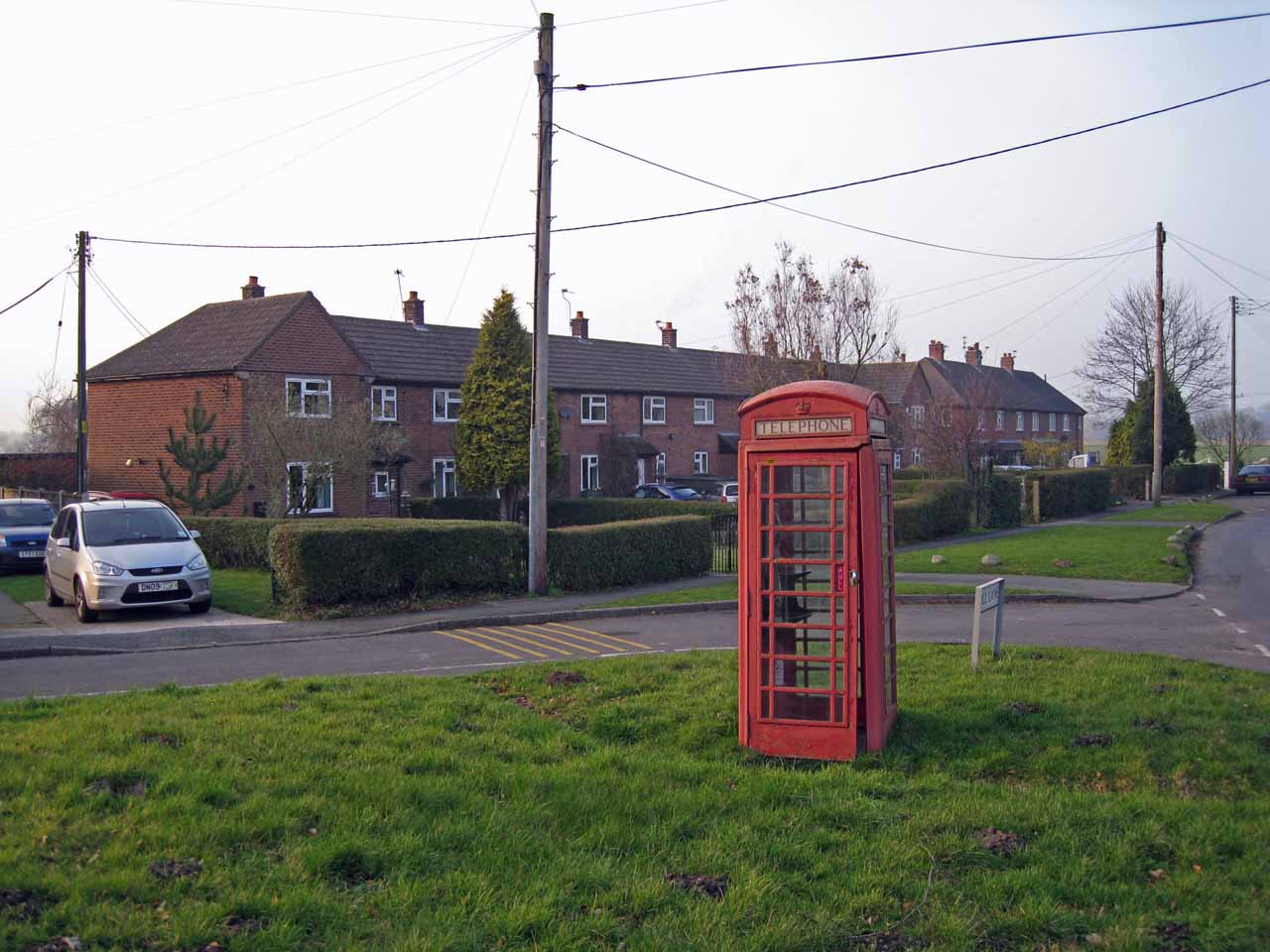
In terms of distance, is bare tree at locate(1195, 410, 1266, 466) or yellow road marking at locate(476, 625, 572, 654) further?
bare tree at locate(1195, 410, 1266, 466)

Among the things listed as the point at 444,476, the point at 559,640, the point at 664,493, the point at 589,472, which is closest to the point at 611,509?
the point at 664,493

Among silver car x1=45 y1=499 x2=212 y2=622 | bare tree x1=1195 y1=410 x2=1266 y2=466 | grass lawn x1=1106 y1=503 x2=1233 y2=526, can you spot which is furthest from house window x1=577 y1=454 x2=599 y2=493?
bare tree x1=1195 y1=410 x2=1266 y2=466

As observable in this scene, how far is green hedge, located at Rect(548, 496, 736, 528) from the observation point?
32.6 meters

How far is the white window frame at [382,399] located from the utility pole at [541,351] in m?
21.6

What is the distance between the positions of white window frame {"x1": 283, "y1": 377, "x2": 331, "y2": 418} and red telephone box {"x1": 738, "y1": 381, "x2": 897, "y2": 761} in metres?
22.2

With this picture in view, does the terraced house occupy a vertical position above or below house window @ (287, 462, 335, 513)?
above

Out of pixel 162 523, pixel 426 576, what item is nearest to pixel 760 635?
pixel 426 576

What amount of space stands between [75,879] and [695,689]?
5.49 metres

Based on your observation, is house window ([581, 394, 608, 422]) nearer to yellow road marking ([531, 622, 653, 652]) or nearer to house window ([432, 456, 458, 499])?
house window ([432, 456, 458, 499])

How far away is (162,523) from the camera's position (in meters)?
17.2

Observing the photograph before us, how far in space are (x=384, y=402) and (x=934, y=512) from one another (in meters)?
20.6

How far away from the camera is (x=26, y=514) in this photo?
24109mm

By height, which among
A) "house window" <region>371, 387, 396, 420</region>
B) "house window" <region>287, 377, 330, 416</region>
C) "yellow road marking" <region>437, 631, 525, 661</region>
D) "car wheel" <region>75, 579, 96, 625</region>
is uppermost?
"house window" <region>371, 387, 396, 420</region>

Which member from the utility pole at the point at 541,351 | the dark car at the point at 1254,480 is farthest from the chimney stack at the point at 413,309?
the dark car at the point at 1254,480
